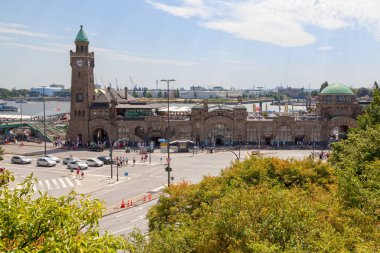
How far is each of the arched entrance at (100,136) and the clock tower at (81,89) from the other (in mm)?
2638

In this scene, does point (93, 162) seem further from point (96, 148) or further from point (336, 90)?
point (336, 90)

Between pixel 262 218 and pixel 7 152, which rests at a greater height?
pixel 262 218

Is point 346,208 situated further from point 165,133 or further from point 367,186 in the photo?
point 165,133

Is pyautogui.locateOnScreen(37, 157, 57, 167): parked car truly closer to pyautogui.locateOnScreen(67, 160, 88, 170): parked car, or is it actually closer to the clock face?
pyautogui.locateOnScreen(67, 160, 88, 170): parked car

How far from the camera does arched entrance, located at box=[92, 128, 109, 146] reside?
328 feet

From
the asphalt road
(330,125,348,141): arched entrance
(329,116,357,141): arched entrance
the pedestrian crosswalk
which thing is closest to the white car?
the asphalt road

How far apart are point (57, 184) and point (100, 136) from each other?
149ft

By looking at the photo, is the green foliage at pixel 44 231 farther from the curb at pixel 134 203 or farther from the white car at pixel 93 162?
the white car at pixel 93 162

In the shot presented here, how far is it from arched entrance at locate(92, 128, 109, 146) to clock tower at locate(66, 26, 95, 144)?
2.64 meters

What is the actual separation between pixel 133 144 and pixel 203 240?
259 feet

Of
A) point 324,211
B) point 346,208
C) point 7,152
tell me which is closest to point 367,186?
point 346,208

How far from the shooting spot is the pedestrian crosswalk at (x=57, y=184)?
5688cm

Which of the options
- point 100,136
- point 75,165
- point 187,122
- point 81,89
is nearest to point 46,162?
point 75,165

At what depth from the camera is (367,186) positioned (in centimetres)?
3042
